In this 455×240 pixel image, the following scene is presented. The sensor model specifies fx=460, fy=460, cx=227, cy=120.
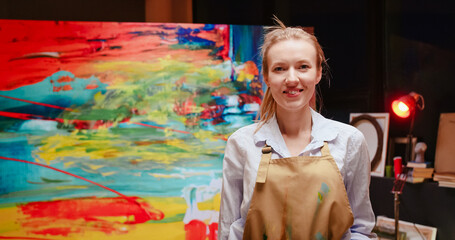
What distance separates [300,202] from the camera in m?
1.29

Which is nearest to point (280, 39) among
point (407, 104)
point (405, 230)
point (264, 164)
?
point (264, 164)

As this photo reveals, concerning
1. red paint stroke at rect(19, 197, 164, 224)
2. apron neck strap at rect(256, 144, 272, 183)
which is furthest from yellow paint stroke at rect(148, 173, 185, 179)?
apron neck strap at rect(256, 144, 272, 183)

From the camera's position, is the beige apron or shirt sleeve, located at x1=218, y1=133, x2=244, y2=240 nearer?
the beige apron

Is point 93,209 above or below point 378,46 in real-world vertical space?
below

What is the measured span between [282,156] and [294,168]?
0.21ft

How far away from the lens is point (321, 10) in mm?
4121

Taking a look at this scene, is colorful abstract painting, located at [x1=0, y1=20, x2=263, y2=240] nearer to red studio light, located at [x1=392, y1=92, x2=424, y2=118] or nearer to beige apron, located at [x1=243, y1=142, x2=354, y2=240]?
red studio light, located at [x1=392, y1=92, x2=424, y2=118]

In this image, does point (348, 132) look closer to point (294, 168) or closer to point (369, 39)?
point (294, 168)

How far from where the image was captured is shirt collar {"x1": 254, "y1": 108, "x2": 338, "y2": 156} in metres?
1.36

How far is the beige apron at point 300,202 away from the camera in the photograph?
128 cm

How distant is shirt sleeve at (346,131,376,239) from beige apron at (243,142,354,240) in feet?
0.18

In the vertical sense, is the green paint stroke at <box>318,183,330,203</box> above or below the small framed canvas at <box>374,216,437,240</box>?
above

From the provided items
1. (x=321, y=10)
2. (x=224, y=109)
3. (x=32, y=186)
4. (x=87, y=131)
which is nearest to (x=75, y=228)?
(x=32, y=186)

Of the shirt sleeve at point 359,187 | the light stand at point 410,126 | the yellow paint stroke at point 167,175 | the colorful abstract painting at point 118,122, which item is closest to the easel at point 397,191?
the light stand at point 410,126
